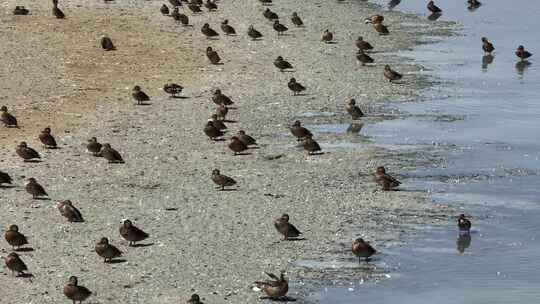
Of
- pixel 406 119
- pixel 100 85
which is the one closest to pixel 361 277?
pixel 406 119

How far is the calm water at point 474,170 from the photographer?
829 inches

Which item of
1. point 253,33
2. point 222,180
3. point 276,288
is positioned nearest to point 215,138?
point 222,180

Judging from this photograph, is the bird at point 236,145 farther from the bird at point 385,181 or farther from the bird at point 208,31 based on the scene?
the bird at point 208,31

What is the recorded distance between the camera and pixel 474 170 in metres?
28.0

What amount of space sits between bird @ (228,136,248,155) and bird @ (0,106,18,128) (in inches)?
205

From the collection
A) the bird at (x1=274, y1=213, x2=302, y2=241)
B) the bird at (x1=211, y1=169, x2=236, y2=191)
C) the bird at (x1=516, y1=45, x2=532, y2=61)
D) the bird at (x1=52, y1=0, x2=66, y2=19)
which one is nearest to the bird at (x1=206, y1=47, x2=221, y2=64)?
the bird at (x1=52, y1=0, x2=66, y2=19)

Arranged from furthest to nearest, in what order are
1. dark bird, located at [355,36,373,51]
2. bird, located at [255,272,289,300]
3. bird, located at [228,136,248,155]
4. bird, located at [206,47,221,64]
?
dark bird, located at [355,36,373,51], bird, located at [206,47,221,64], bird, located at [228,136,248,155], bird, located at [255,272,289,300]

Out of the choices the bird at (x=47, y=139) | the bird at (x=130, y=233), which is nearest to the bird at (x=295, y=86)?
the bird at (x=47, y=139)

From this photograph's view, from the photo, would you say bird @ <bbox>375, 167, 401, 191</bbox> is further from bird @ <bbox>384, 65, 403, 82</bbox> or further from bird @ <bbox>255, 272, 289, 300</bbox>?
bird @ <bbox>384, 65, 403, 82</bbox>

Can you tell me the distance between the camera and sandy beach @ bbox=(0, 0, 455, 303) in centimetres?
2141

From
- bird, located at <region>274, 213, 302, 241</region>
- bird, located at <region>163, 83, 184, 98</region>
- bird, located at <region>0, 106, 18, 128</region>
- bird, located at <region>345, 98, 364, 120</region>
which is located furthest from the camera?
bird, located at <region>163, 83, 184, 98</region>

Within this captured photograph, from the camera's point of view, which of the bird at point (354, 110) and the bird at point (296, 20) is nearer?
the bird at point (354, 110)

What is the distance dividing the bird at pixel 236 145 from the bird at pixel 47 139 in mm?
3825

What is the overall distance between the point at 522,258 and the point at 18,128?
42.6ft
